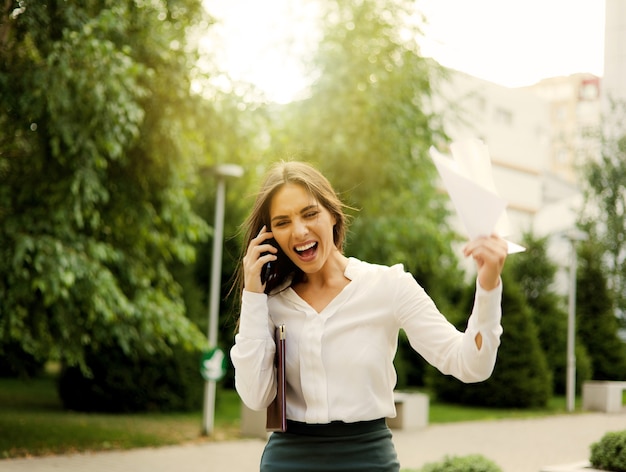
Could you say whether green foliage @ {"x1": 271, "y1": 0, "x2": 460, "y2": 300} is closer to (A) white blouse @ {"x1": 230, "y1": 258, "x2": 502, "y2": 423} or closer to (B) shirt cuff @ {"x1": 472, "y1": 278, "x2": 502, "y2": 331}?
(A) white blouse @ {"x1": 230, "y1": 258, "x2": 502, "y2": 423}

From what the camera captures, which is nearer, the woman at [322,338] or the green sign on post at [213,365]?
the woman at [322,338]

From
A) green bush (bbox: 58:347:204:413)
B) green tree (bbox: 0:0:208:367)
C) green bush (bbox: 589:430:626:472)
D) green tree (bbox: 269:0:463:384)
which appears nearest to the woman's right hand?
green bush (bbox: 589:430:626:472)

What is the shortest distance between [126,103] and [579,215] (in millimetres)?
22904

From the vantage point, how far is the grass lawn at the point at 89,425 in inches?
432

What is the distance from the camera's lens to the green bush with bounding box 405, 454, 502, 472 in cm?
570

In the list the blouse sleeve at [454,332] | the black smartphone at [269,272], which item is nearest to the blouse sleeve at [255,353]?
the black smartphone at [269,272]

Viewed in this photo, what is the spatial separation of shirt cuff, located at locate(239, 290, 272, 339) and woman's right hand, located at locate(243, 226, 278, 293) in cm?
2

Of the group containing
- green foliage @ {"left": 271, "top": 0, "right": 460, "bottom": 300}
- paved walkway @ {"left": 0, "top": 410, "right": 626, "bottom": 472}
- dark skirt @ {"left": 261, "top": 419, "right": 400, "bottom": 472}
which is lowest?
paved walkway @ {"left": 0, "top": 410, "right": 626, "bottom": 472}

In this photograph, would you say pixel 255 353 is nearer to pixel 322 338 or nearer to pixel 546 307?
pixel 322 338

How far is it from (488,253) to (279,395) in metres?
0.79

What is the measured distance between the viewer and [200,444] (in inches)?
467

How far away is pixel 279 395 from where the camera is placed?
2.42 m

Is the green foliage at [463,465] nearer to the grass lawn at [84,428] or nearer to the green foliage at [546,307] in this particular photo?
the grass lawn at [84,428]

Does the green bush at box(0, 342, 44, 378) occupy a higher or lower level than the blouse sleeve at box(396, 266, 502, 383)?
lower
